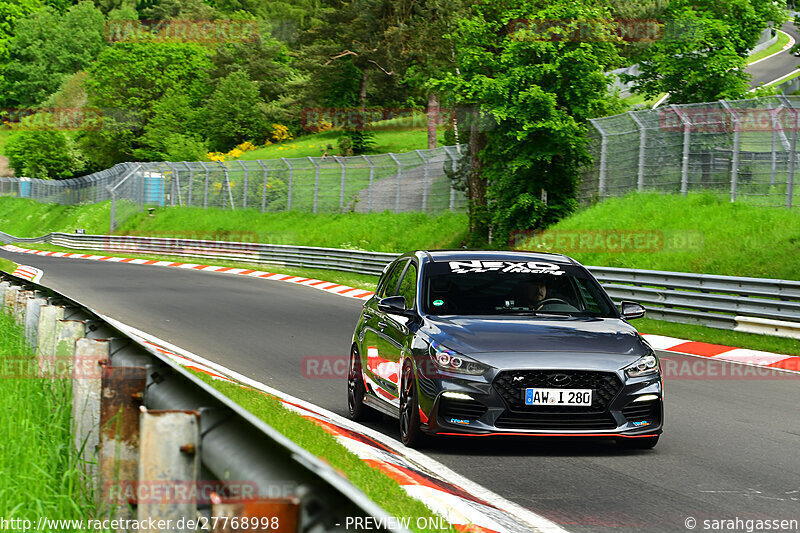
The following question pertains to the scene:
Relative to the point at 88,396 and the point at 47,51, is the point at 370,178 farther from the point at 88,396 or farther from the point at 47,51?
the point at 47,51

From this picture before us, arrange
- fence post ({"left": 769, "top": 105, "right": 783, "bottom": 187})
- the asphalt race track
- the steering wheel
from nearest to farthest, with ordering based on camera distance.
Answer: the asphalt race track < the steering wheel < fence post ({"left": 769, "top": 105, "right": 783, "bottom": 187})

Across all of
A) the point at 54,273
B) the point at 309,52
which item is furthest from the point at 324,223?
the point at 309,52

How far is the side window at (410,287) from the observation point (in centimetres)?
980

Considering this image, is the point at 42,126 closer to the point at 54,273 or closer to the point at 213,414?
the point at 54,273

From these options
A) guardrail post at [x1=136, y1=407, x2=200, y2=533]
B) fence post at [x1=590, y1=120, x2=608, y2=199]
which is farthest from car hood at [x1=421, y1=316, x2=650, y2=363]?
fence post at [x1=590, y1=120, x2=608, y2=199]

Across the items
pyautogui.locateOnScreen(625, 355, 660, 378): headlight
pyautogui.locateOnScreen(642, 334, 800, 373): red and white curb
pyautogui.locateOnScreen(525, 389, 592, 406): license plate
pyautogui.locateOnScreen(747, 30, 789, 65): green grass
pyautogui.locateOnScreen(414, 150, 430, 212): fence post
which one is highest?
pyautogui.locateOnScreen(747, 30, 789, 65): green grass

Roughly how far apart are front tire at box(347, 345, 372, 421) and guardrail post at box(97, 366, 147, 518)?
5.83m

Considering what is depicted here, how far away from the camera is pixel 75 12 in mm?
152500

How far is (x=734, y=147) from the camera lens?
1003 inches

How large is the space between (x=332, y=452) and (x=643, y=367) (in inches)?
96.8

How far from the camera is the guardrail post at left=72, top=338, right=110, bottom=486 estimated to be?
16.7 feet

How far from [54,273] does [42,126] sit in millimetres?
70163

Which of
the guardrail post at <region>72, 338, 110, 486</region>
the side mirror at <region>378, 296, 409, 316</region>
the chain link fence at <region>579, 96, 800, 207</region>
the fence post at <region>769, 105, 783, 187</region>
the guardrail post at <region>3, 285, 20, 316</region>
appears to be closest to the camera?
the guardrail post at <region>72, 338, 110, 486</region>

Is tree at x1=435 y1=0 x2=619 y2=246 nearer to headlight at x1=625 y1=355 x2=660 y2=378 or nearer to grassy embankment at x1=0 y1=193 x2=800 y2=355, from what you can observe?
grassy embankment at x1=0 y1=193 x2=800 y2=355
